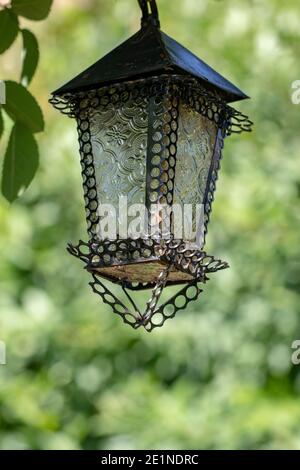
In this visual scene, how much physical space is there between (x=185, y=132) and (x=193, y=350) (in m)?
2.46

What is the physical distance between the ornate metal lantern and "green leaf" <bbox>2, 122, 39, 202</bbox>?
10cm

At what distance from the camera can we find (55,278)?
15.5 feet

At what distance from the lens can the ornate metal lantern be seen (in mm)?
1953

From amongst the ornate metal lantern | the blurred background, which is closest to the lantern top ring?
the ornate metal lantern

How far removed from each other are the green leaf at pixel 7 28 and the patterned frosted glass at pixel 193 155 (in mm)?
441

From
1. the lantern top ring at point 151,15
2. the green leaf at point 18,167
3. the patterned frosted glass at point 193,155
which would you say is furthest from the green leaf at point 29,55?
the patterned frosted glass at point 193,155

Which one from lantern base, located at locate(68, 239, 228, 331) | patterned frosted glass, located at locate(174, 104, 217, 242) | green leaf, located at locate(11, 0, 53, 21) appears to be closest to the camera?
lantern base, located at locate(68, 239, 228, 331)

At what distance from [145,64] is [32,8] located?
350 millimetres

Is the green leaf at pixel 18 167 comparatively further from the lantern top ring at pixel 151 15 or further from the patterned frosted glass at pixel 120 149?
the lantern top ring at pixel 151 15

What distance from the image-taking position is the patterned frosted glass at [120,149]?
1.99 m

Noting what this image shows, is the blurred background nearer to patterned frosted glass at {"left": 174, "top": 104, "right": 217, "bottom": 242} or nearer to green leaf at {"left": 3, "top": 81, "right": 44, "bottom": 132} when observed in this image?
patterned frosted glass at {"left": 174, "top": 104, "right": 217, "bottom": 242}

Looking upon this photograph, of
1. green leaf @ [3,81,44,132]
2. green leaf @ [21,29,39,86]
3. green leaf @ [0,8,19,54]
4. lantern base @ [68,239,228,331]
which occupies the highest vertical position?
green leaf @ [0,8,19,54]
